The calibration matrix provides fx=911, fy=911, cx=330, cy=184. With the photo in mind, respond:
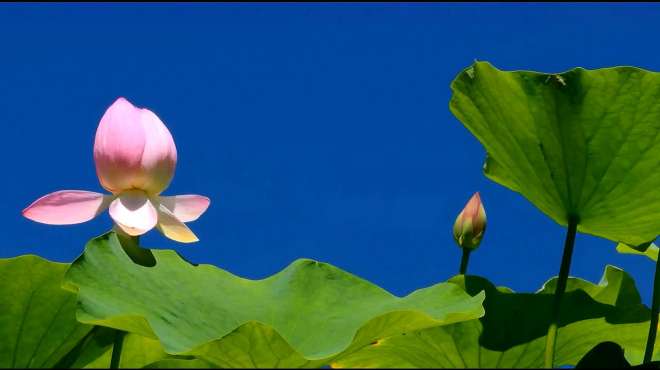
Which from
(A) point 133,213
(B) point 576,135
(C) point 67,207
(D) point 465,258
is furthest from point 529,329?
(C) point 67,207

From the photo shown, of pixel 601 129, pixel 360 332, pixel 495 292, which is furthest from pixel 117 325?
pixel 601 129

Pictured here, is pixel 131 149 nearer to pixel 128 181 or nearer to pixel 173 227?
pixel 128 181

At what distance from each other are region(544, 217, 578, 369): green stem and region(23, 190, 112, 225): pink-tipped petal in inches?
35.0

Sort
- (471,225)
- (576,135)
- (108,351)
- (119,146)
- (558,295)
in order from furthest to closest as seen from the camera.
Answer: (471,225)
(108,351)
(576,135)
(558,295)
(119,146)

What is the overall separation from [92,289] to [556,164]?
990 millimetres

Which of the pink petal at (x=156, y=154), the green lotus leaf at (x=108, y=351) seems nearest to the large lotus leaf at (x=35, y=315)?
the green lotus leaf at (x=108, y=351)

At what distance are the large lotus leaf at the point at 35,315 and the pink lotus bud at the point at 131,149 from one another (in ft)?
1.03

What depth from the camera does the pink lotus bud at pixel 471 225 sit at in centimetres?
215

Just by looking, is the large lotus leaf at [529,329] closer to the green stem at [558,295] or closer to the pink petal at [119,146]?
the green stem at [558,295]

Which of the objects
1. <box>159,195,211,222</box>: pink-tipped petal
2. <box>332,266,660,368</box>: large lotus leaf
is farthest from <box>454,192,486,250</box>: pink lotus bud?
<box>159,195,211,222</box>: pink-tipped petal

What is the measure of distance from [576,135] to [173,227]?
2.79ft

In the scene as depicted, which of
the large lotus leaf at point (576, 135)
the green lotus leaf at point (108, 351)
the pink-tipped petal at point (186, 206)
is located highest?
the large lotus leaf at point (576, 135)

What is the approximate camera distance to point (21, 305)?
1918 mm

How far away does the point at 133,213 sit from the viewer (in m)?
1.70
